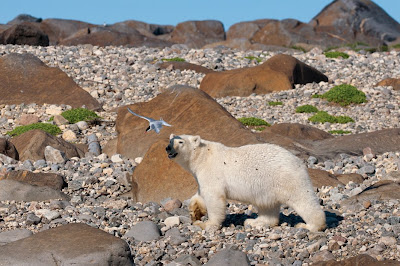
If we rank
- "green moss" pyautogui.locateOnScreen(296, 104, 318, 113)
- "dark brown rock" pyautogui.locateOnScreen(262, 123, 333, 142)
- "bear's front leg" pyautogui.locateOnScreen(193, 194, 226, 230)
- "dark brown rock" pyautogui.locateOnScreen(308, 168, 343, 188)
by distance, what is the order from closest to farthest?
1. "bear's front leg" pyautogui.locateOnScreen(193, 194, 226, 230)
2. "dark brown rock" pyautogui.locateOnScreen(308, 168, 343, 188)
3. "dark brown rock" pyautogui.locateOnScreen(262, 123, 333, 142)
4. "green moss" pyautogui.locateOnScreen(296, 104, 318, 113)

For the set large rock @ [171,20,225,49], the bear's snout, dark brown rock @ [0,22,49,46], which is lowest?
the bear's snout

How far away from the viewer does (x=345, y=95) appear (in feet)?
71.5

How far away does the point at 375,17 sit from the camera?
52469mm

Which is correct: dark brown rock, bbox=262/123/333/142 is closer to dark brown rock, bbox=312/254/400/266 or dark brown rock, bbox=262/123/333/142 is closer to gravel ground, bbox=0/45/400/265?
gravel ground, bbox=0/45/400/265

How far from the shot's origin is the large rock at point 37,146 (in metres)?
13.7

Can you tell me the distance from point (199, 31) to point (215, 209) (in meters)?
48.8

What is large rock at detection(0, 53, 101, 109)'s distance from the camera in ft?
65.8

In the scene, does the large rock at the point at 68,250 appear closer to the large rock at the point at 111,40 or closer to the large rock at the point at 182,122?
the large rock at the point at 182,122

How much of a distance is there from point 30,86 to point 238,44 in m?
19.6

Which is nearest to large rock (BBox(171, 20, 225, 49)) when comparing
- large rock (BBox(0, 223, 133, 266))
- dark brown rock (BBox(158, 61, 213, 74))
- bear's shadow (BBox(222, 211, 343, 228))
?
dark brown rock (BBox(158, 61, 213, 74))

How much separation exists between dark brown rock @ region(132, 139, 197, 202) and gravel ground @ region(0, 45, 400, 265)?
12.6 inches

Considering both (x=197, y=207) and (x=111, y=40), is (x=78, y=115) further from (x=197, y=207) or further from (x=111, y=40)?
(x=111, y=40)

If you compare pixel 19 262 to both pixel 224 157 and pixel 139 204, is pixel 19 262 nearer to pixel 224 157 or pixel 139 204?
pixel 224 157

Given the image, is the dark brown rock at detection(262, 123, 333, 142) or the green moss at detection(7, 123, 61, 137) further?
the green moss at detection(7, 123, 61, 137)
